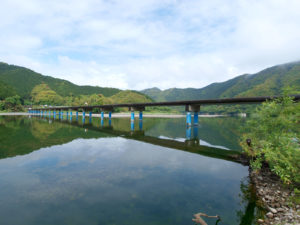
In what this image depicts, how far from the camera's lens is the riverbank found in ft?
26.2

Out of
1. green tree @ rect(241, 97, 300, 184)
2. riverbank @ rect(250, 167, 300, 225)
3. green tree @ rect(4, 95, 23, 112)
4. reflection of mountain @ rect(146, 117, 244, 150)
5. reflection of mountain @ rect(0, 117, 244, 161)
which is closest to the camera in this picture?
riverbank @ rect(250, 167, 300, 225)

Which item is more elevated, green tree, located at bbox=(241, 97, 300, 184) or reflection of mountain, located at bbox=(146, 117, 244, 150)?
green tree, located at bbox=(241, 97, 300, 184)

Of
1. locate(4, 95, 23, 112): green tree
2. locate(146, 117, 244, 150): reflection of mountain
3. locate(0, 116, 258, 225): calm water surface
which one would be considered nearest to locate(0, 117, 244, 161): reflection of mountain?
locate(0, 116, 258, 225): calm water surface

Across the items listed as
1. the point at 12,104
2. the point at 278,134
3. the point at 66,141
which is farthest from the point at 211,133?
the point at 12,104

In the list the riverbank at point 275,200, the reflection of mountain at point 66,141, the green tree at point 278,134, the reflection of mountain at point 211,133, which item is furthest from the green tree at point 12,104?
the riverbank at point 275,200

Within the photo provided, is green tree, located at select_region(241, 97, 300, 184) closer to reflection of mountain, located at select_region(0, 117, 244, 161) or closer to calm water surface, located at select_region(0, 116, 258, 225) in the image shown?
calm water surface, located at select_region(0, 116, 258, 225)

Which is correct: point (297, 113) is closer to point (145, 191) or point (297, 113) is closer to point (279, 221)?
point (279, 221)

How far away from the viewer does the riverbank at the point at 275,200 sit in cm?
797

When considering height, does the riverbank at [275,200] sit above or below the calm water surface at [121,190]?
above

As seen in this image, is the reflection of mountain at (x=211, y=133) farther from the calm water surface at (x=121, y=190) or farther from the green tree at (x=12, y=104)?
the green tree at (x=12, y=104)

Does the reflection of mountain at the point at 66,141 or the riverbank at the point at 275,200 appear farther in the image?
the reflection of mountain at the point at 66,141

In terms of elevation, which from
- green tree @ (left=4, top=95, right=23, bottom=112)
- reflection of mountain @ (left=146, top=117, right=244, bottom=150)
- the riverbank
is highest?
green tree @ (left=4, top=95, right=23, bottom=112)

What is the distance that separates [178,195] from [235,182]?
517 centimetres

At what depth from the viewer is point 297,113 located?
12305 millimetres
